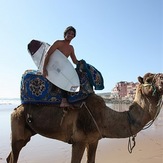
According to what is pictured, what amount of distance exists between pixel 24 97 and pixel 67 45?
1162 mm

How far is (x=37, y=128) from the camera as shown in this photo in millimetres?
4777

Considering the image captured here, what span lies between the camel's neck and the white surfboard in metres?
0.70

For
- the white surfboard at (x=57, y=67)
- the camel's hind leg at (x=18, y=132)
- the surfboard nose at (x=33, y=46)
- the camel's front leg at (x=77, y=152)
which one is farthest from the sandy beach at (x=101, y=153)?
the surfboard nose at (x=33, y=46)

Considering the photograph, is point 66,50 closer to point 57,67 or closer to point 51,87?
point 57,67

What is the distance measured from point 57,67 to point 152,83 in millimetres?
1536

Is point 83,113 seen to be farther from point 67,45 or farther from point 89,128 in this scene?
point 67,45

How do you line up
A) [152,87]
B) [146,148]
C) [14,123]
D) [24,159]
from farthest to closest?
1. [146,148]
2. [24,159]
3. [14,123]
4. [152,87]

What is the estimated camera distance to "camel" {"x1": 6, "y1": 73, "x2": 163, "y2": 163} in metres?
4.18

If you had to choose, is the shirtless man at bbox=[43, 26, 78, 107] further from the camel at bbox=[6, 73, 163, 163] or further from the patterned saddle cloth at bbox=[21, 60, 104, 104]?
the camel at bbox=[6, 73, 163, 163]

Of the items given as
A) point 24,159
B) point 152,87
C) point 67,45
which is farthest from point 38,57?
point 24,159

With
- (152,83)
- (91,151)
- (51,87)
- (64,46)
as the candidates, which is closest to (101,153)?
(91,151)

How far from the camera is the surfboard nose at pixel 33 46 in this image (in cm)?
495

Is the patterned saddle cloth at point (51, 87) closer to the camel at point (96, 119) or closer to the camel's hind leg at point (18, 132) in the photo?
the camel at point (96, 119)

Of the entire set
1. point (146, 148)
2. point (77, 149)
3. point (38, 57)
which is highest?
point (38, 57)
